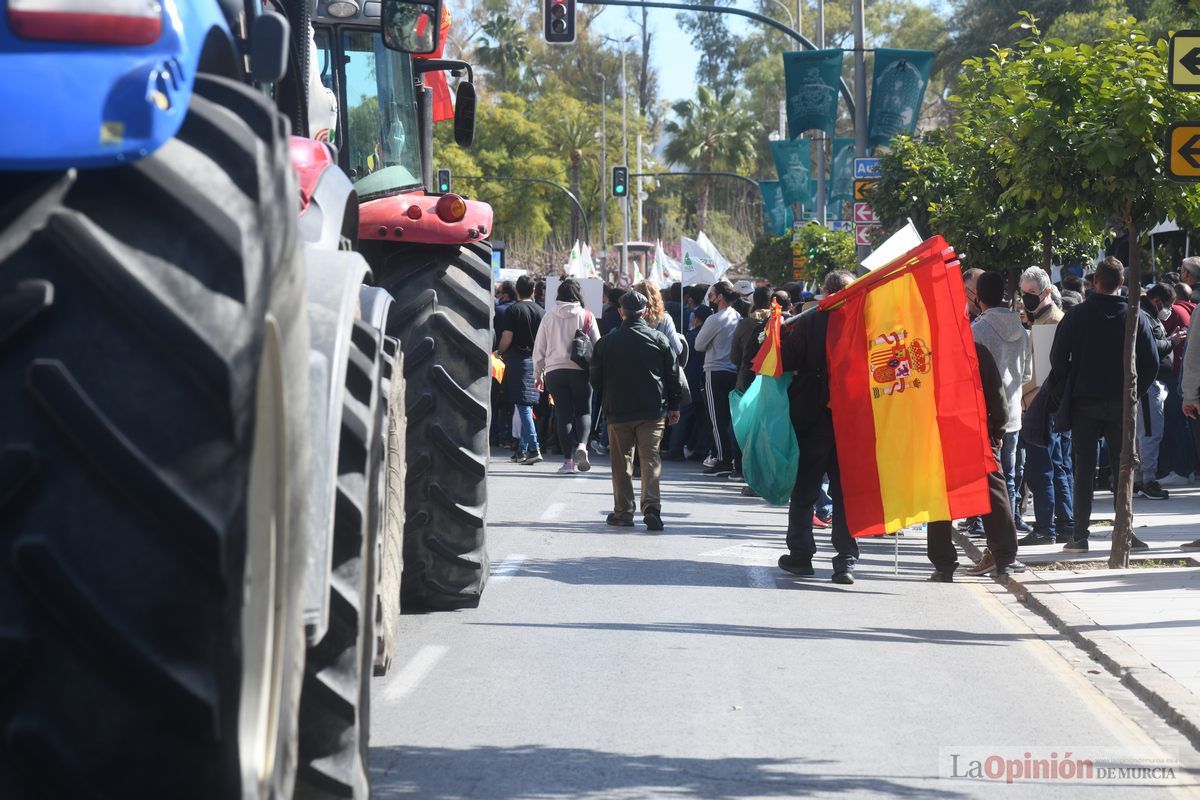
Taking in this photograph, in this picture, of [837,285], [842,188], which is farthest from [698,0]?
[837,285]

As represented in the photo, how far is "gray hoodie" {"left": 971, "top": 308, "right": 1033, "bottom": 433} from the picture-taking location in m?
12.2

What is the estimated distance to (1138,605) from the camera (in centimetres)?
973

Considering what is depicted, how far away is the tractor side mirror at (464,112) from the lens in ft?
31.2

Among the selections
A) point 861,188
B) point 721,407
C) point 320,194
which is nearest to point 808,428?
point 320,194

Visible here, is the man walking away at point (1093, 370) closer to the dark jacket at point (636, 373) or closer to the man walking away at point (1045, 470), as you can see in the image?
the man walking away at point (1045, 470)

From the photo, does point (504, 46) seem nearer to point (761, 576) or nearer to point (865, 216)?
point (865, 216)

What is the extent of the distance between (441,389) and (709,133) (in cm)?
8158

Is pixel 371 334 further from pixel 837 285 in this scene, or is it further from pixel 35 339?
pixel 837 285

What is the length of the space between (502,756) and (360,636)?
215cm

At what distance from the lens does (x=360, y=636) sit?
13.1 feet

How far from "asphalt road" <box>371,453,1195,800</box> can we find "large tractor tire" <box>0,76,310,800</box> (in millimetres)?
3120

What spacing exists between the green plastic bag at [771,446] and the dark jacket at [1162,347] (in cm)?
463

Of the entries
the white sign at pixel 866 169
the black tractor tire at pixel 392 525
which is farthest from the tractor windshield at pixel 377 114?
the white sign at pixel 866 169

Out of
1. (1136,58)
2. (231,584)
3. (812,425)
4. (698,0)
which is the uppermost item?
(698,0)
